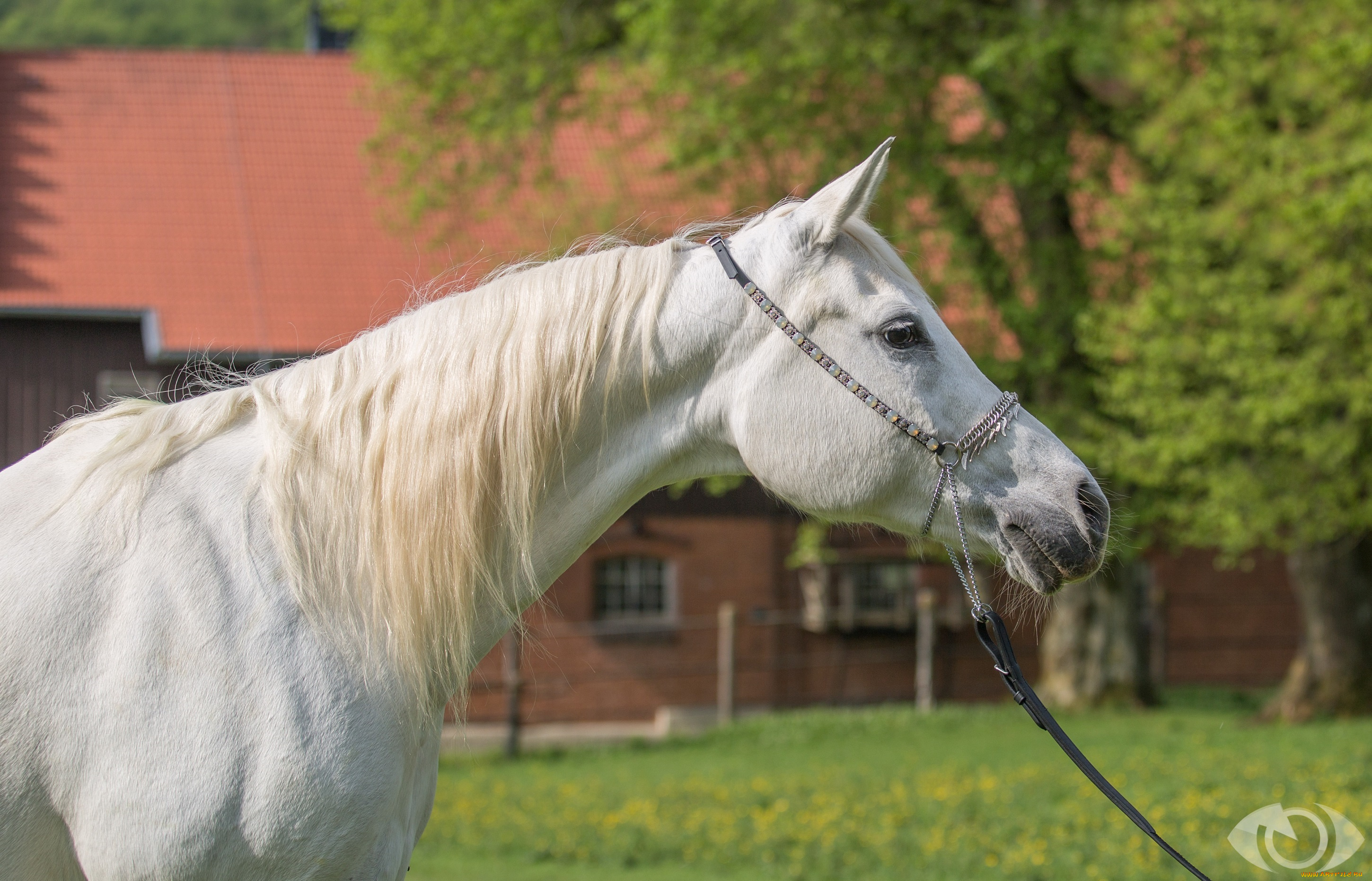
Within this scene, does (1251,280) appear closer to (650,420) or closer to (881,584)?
(881,584)

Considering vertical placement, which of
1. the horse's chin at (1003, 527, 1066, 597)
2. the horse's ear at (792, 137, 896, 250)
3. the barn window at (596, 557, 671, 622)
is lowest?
the barn window at (596, 557, 671, 622)

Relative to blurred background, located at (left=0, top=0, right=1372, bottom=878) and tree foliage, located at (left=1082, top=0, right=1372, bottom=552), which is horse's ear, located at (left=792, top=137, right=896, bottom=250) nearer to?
blurred background, located at (left=0, top=0, right=1372, bottom=878)

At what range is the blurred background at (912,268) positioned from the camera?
30.6 feet


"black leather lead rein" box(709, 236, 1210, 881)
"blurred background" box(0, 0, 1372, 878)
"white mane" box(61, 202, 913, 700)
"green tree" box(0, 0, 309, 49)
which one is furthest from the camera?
"green tree" box(0, 0, 309, 49)

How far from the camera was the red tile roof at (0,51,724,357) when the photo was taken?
1480 centimetres

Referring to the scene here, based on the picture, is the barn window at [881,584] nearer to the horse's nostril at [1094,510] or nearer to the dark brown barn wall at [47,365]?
the dark brown barn wall at [47,365]

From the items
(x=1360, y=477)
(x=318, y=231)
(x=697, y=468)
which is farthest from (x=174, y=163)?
(x=697, y=468)

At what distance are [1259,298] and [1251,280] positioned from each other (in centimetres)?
21

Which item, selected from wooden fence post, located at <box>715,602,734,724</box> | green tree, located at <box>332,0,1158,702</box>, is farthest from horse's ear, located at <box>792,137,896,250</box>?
wooden fence post, located at <box>715,602,734,724</box>

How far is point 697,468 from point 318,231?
15.1 metres

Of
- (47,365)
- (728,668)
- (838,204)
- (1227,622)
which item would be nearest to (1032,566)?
(838,204)

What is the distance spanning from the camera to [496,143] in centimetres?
1323

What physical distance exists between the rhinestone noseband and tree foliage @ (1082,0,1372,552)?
8378 mm

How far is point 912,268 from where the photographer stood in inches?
440
